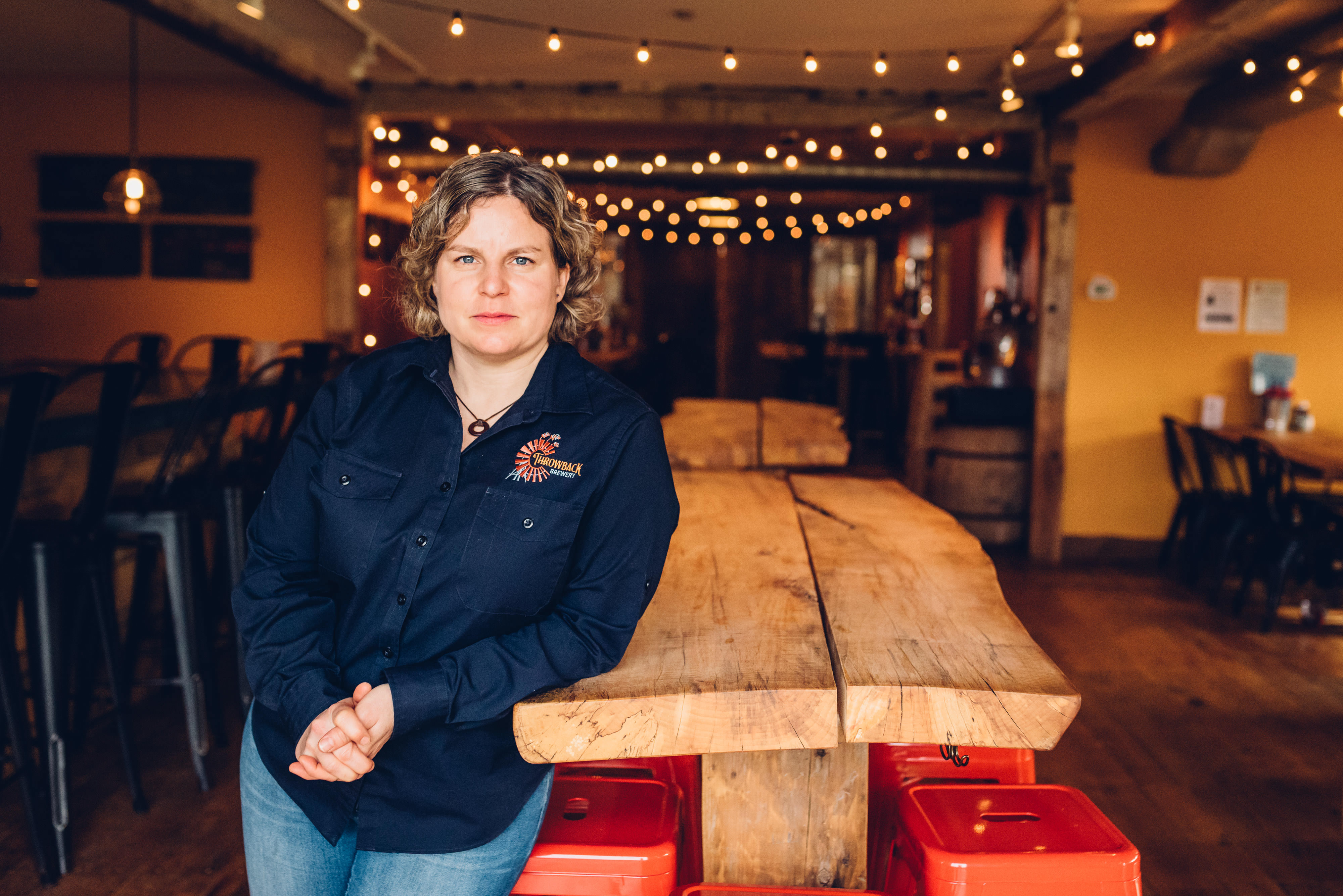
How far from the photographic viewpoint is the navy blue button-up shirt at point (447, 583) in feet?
4.35

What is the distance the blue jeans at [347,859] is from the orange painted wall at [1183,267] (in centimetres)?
543

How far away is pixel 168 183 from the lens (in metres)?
6.29

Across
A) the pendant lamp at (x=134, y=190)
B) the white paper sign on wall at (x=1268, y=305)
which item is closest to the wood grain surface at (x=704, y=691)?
the pendant lamp at (x=134, y=190)

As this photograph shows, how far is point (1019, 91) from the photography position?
5.84 metres

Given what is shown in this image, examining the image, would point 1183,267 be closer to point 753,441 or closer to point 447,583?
point 753,441

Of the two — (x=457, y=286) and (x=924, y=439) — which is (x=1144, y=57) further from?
(x=457, y=286)

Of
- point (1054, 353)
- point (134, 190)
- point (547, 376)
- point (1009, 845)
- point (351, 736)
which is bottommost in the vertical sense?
point (1009, 845)

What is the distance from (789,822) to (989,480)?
492 centimetres

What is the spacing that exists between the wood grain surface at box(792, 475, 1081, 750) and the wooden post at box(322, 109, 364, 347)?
4.64m

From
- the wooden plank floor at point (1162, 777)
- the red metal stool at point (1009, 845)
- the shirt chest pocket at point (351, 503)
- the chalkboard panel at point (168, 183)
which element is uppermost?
the chalkboard panel at point (168, 183)

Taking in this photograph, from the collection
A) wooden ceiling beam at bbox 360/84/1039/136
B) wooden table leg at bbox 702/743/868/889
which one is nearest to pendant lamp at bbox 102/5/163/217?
wooden ceiling beam at bbox 360/84/1039/136

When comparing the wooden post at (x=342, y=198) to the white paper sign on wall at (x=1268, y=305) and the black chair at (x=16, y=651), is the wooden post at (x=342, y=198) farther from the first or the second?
the white paper sign on wall at (x=1268, y=305)

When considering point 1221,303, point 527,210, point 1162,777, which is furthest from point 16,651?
point 1221,303

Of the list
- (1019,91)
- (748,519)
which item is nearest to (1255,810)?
(748,519)
